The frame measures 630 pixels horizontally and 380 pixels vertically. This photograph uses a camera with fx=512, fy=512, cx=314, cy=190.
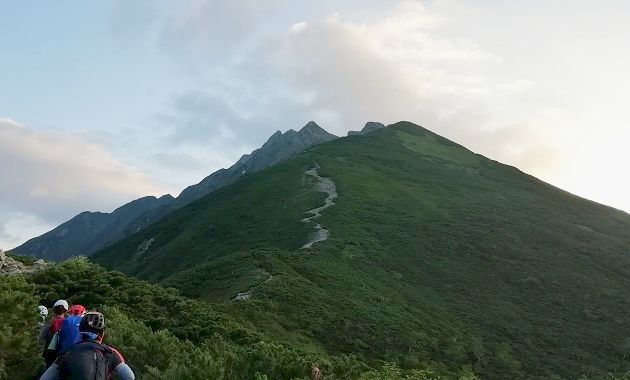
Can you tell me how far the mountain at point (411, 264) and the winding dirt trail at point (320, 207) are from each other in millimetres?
260

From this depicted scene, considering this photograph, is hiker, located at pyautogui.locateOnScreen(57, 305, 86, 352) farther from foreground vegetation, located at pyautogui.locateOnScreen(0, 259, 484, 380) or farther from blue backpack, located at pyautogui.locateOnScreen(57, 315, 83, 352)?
foreground vegetation, located at pyautogui.locateOnScreen(0, 259, 484, 380)

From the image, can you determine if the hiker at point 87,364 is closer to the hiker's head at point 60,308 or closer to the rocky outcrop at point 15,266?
the hiker's head at point 60,308

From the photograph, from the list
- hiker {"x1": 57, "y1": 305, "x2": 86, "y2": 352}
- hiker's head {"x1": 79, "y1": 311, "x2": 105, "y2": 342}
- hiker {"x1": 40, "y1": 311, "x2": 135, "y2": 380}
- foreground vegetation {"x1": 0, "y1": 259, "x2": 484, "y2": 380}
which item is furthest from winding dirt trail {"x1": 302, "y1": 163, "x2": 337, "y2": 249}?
hiker {"x1": 40, "y1": 311, "x2": 135, "y2": 380}

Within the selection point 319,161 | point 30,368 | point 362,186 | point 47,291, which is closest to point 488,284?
point 362,186

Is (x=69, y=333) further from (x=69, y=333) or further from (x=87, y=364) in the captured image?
(x=87, y=364)

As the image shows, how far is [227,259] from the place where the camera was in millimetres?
50406

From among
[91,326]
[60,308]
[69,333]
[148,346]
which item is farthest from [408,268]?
[91,326]

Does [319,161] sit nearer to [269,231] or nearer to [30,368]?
[269,231]

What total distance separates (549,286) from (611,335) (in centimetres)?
1115

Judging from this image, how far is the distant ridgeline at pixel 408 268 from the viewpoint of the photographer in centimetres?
3769

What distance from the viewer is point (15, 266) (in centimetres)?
2630

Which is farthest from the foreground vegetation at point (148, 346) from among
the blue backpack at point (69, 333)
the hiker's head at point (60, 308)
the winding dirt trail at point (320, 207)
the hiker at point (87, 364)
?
the winding dirt trail at point (320, 207)

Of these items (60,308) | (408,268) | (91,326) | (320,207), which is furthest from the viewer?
(320,207)

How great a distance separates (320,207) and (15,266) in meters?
54.3
